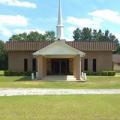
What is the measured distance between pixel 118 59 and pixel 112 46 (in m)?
33.6

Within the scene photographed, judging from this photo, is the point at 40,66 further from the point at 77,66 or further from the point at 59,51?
the point at 77,66

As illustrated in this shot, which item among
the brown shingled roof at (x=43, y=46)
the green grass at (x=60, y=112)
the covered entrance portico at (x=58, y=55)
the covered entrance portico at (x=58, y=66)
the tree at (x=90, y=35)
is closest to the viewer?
the green grass at (x=60, y=112)

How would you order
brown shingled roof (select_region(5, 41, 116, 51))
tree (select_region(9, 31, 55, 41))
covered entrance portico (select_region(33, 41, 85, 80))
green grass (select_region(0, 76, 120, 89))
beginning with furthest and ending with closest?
tree (select_region(9, 31, 55, 41)), brown shingled roof (select_region(5, 41, 116, 51)), covered entrance portico (select_region(33, 41, 85, 80)), green grass (select_region(0, 76, 120, 89))

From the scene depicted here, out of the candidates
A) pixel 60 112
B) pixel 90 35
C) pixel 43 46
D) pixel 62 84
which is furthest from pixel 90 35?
pixel 60 112

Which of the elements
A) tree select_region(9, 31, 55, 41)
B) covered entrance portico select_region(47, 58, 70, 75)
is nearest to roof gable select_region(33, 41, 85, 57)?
covered entrance portico select_region(47, 58, 70, 75)

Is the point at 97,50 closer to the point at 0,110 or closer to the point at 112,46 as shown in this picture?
the point at 112,46

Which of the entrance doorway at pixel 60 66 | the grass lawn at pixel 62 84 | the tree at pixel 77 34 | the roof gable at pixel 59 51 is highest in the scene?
the tree at pixel 77 34

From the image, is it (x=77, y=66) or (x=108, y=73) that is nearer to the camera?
(x=77, y=66)

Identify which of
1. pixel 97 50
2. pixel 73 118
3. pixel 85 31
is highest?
pixel 85 31

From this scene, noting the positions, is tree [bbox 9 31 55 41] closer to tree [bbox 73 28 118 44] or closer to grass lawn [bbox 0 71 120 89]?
tree [bbox 73 28 118 44]

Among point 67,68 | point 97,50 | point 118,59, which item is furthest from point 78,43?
point 118,59

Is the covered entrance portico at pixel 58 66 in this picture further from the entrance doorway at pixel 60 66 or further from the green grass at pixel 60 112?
the green grass at pixel 60 112

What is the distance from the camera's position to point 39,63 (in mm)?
47031

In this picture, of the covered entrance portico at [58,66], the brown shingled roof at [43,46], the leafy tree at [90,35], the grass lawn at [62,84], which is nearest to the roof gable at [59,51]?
the grass lawn at [62,84]
